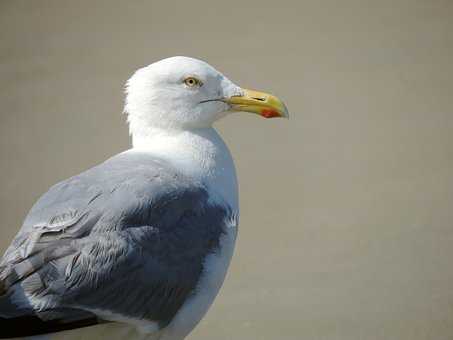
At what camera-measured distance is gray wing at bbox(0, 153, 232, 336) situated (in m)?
1.38

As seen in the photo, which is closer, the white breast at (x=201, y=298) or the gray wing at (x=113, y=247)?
the gray wing at (x=113, y=247)

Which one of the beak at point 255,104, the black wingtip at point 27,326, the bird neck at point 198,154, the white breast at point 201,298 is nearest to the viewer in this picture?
the black wingtip at point 27,326

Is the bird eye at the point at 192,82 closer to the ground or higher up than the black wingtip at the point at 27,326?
higher up

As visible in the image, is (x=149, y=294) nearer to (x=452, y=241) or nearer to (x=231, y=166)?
(x=231, y=166)

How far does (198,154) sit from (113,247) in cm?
36

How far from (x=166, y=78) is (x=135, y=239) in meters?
0.44

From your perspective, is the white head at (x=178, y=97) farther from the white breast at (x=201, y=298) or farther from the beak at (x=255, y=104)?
the white breast at (x=201, y=298)

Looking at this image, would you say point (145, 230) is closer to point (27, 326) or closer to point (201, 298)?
point (201, 298)

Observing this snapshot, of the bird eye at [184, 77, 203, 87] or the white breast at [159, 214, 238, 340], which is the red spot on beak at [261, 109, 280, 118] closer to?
the bird eye at [184, 77, 203, 87]

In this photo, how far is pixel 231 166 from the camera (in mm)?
1782

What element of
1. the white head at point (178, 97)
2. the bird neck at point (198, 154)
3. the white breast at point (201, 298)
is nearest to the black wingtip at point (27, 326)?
the white breast at point (201, 298)

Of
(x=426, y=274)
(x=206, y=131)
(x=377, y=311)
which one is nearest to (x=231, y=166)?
(x=206, y=131)

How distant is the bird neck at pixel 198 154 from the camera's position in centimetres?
169

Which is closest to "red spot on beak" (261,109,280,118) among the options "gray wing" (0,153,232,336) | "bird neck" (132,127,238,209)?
"bird neck" (132,127,238,209)
